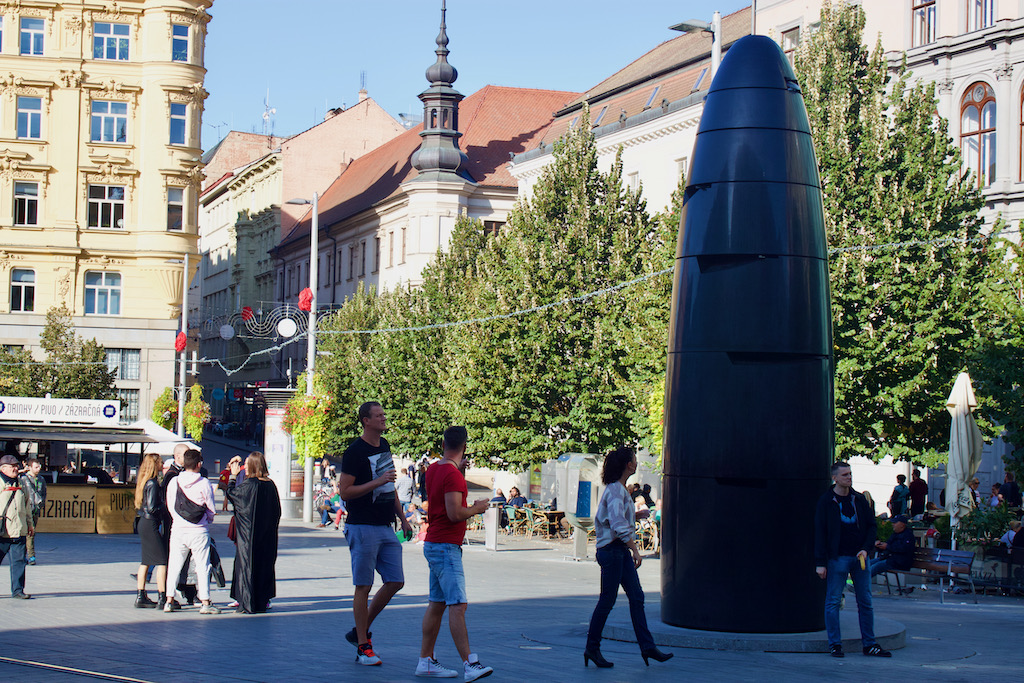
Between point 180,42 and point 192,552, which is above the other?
point 180,42

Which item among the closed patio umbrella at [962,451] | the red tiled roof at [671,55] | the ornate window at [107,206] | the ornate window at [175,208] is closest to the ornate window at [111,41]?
the ornate window at [107,206]

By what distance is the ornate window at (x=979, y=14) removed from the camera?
3501 centimetres

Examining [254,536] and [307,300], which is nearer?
[254,536]

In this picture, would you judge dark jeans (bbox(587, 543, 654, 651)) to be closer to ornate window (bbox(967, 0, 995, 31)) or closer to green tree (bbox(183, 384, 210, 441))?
ornate window (bbox(967, 0, 995, 31))

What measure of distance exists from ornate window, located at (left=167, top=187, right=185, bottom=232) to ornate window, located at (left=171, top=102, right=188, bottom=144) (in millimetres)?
2054

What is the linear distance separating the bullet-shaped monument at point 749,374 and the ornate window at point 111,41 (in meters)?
47.3

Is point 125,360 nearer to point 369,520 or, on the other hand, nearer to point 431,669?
point 369,520

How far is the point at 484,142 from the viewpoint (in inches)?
2702

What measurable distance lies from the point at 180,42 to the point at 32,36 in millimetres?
5772

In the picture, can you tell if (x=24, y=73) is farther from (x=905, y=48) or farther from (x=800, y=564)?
(x=800, y=564)

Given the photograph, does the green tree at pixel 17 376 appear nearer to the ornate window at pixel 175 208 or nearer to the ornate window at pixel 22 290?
the ornate window at pixel 22 290

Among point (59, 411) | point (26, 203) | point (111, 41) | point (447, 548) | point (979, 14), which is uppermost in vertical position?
point (111, 41)

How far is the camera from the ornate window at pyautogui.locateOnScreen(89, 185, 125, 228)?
2130 inches

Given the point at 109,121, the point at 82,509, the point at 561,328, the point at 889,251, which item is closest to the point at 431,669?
the point at 889,251
